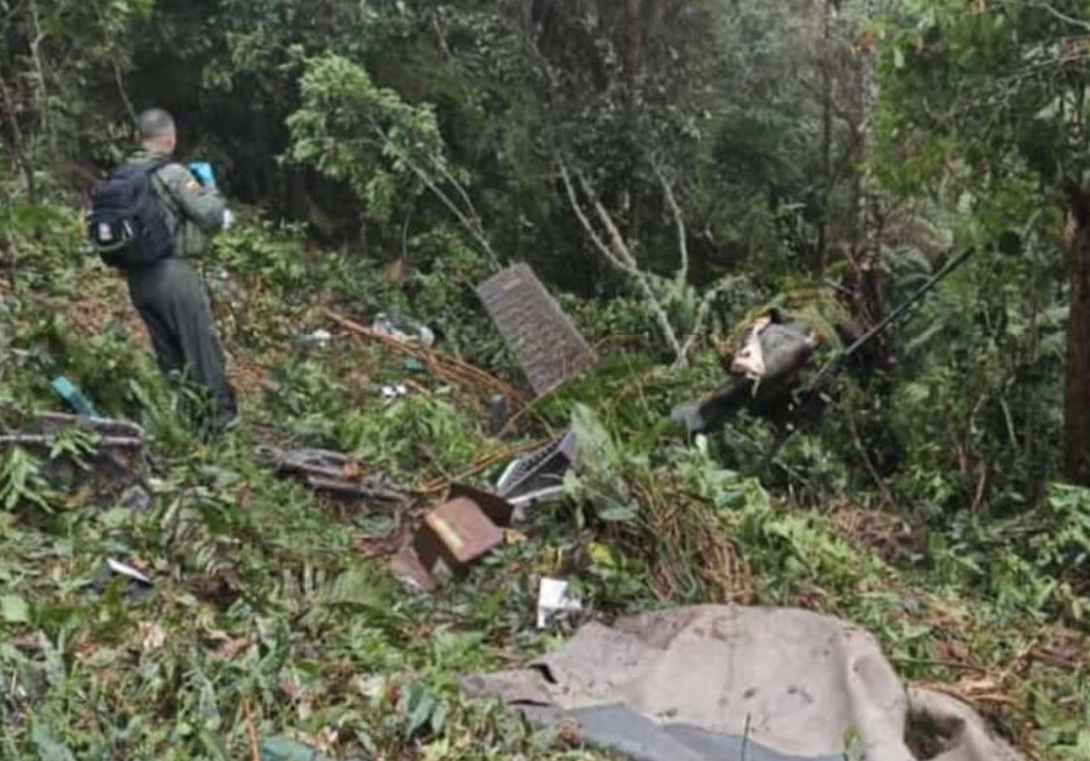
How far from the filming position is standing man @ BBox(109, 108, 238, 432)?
238 inches

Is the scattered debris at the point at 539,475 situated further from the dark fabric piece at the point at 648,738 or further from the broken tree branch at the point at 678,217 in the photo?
the broken tree branch at the point at 678,217

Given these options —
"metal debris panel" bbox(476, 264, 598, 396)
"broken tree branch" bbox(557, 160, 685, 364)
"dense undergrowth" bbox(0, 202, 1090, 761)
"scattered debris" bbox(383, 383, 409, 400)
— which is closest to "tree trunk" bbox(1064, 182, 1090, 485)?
"dense undergrowth" bbox(0, 202, 1090, 761)

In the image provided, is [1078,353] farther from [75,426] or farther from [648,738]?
[75,426]

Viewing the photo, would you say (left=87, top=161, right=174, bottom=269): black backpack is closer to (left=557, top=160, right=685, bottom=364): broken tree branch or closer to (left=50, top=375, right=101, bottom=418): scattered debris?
(left=50, top=375, right=101, bottom=418): scattered debris

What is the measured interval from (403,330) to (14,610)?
6369mm

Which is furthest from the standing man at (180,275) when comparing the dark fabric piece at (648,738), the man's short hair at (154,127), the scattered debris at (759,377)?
the dark fabric piece at (648,738)

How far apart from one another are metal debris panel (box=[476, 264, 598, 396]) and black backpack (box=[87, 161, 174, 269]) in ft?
9.80

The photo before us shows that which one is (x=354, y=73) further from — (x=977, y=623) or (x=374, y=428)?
(x=977, y=623)

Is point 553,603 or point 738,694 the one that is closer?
point 738,694

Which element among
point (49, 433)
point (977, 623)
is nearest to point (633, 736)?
point (977, 623)

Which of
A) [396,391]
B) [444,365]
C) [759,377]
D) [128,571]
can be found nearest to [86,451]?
[128,571]

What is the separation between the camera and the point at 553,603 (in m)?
4.36

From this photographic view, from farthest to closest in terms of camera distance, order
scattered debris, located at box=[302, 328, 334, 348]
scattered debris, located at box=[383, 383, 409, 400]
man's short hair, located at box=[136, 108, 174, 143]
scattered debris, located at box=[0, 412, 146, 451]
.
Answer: scattered debris, located at box=[302, 328, 334, 348] < scattered debris, located at box=[383, 383, 409, 400] < man's short hair, located at box=[136, 108, 174, 143] < scattered debris, located at box=[0, 412, 146, 451]

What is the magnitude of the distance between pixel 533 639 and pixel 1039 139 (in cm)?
390
